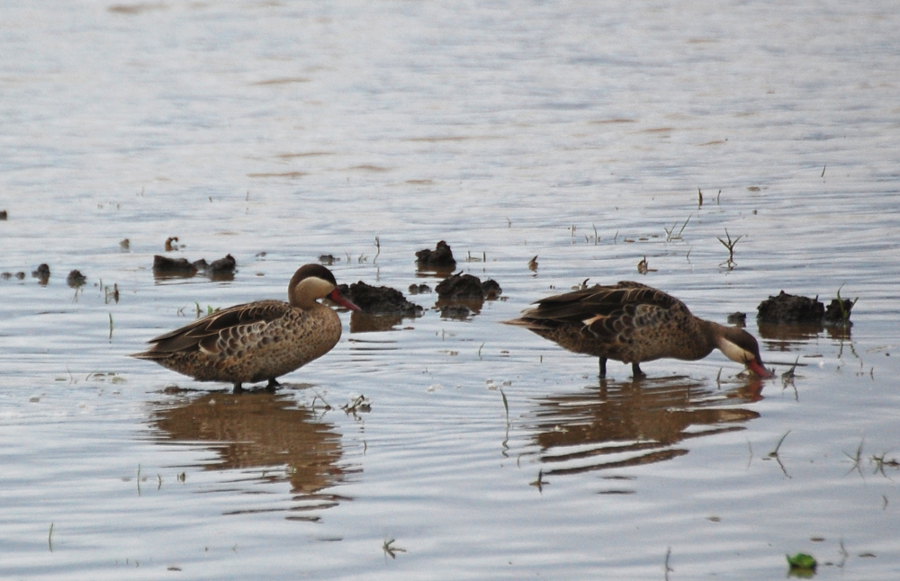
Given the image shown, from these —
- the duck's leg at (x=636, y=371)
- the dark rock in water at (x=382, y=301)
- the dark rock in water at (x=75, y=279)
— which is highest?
the dark rock in water at (x=75, y=279)

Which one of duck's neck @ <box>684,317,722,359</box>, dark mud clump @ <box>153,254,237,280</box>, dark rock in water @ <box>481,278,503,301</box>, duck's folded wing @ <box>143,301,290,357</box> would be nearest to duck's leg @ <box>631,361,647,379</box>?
duck's neck @ <box>684,317,722,359</box>

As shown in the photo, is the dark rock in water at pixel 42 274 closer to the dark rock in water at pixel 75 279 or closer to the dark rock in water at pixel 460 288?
the dark rock in water at pixel 75 279

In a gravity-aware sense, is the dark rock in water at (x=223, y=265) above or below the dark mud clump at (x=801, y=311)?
above

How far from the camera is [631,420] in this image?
8.87 m

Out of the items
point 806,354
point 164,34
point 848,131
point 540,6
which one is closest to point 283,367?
point 806,354

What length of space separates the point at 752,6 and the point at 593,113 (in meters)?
14.5

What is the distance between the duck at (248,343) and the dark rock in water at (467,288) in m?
2.17

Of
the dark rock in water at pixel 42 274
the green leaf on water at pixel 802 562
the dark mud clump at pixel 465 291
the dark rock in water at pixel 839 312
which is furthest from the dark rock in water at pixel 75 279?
the green leaf on water at pixel 802 562

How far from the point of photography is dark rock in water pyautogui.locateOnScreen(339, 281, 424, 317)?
1213cm

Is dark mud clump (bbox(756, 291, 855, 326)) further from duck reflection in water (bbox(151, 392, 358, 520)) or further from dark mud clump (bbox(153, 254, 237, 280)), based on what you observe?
dark mud clump (bbox(153, 254, 237, 280))

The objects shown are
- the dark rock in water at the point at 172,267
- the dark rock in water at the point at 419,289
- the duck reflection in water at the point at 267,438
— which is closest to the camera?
the duck reflection in water at the point at 267,438

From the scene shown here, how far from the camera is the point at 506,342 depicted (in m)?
11.2

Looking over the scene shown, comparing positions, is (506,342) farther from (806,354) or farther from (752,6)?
(752,6)

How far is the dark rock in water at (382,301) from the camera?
12.1 meters
